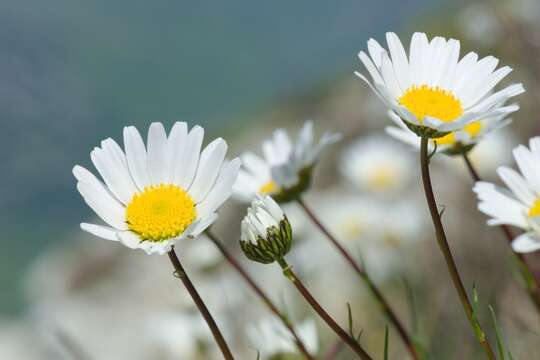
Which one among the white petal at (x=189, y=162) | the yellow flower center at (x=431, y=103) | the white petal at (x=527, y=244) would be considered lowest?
the white petal at (x=527, y=244)

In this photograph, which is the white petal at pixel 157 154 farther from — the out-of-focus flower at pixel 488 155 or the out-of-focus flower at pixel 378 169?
the out-of-focus flower at pixel 378 169

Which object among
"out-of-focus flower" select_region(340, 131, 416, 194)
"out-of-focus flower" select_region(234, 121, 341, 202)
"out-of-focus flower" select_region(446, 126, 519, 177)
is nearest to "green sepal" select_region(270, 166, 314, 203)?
"out-of-focus flower" select_region(234, 121, 341, 202)

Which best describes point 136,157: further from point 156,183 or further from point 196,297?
point 196,297

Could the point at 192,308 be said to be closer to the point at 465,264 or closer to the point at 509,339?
the point at 509,339

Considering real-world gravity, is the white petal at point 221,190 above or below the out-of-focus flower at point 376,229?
below

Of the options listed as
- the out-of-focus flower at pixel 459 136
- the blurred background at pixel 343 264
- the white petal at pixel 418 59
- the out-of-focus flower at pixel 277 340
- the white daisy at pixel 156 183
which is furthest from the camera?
the blurred background at pixel 343 264

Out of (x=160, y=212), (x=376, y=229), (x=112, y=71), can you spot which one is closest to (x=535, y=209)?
(x=160, y=212)

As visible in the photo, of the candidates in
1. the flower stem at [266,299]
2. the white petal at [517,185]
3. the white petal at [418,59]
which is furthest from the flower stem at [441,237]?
the flower stem at [266,299]

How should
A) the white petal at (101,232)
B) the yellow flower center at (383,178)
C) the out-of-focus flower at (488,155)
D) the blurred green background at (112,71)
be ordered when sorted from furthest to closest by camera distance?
the blurred green background at (112,71), the yellow flower center at (383,178), the out-of-focus flower at (488,155), the white petal at (101,232)
